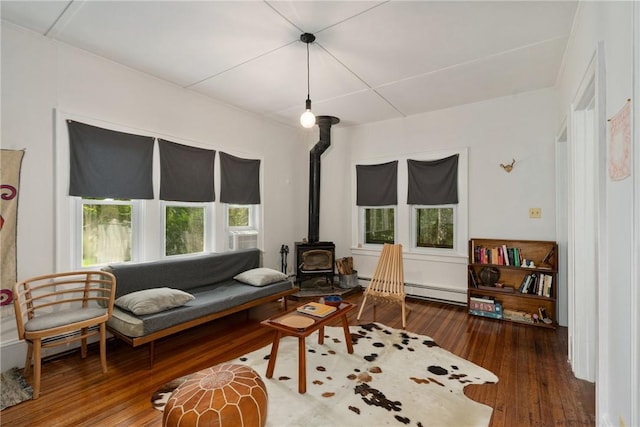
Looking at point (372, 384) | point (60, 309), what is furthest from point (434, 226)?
point (60, 309)

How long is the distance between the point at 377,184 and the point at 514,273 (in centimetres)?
235

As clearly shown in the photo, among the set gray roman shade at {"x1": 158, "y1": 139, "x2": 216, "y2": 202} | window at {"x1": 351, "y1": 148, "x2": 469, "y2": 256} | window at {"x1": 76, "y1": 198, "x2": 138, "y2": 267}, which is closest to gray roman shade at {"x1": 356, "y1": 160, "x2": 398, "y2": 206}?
window at {"x1": 351, "y1": 148, "x2": 469, "y2": 256}

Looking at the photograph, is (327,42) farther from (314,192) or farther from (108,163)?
(314,192)

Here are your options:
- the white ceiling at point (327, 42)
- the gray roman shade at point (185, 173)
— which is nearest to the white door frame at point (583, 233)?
the white ceiling at point (327, 42)

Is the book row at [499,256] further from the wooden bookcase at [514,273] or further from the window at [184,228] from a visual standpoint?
the window at [184,228]

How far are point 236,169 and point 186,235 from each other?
3.88 feet

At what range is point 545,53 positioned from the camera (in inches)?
112

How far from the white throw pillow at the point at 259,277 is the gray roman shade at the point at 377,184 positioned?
210cm

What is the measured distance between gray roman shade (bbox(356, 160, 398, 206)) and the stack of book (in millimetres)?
1848

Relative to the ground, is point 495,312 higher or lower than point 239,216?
lower

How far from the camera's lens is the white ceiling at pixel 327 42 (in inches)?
87.4

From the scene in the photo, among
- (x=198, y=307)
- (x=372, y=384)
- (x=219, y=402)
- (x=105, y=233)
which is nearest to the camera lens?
(x=219, y=402)

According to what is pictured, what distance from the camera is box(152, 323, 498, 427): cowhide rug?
6.15 feet

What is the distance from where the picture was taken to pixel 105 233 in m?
3.06
